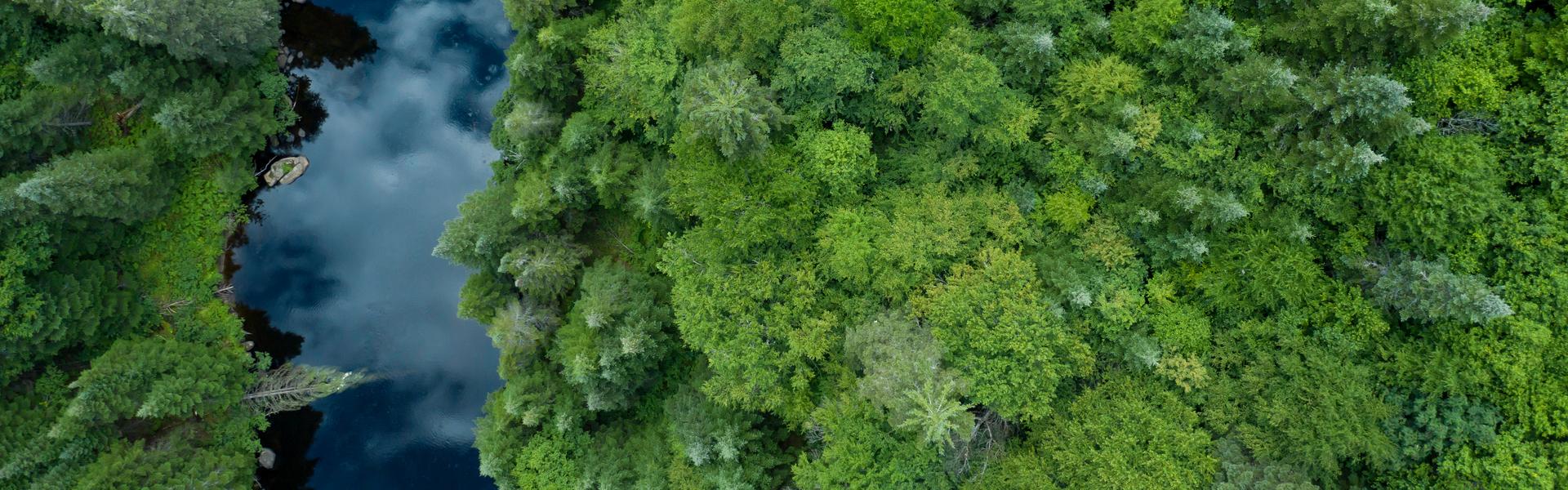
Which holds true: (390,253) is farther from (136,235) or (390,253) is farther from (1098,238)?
(1098,238)

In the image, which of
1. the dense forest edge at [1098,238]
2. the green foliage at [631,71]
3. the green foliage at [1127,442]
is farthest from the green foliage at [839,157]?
the green foliage at [1127,442]

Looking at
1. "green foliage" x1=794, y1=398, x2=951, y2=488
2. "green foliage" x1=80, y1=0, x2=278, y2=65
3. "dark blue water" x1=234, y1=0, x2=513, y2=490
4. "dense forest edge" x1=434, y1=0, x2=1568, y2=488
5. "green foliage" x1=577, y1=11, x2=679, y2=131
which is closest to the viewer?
"dense forest edge" x1=434, y1=0, x2=1568, y2=488

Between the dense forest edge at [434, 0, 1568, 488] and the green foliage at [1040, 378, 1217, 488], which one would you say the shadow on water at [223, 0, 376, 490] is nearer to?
the dense forest edge at [434, 0, 1568, 488]

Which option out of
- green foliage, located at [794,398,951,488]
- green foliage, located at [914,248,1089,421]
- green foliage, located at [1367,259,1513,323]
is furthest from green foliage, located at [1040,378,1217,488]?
green foliage, located at [1367,259,1513,323]

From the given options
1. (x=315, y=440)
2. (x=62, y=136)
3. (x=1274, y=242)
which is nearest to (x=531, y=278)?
(x=315, y=440)

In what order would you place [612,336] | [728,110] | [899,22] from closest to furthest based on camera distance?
[728,110], [899,22], [612,336]

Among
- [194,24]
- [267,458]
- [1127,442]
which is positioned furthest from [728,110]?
[267,458]
